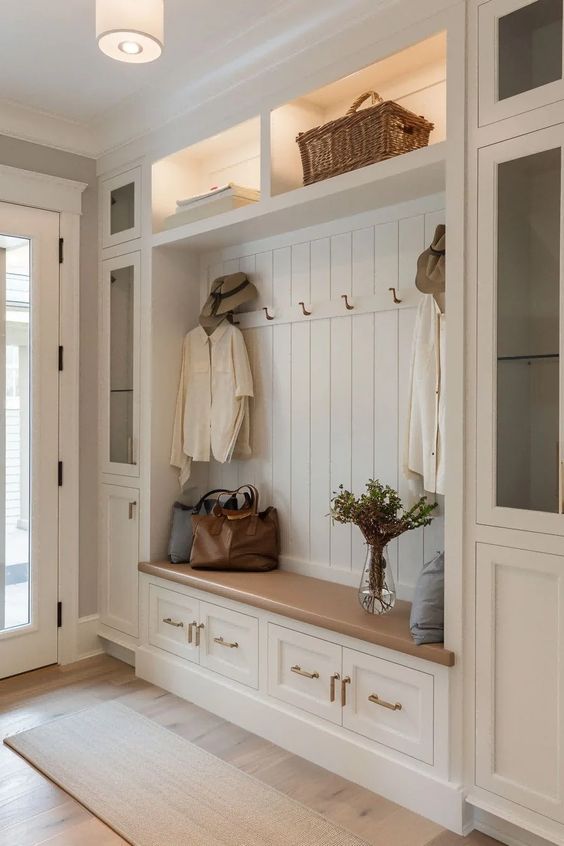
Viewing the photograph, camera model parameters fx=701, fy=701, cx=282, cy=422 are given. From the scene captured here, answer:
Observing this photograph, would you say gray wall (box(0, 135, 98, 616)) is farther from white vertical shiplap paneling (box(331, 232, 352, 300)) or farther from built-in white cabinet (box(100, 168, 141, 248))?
white vertical shiplap paneling (box(331, 232, 352, 300))

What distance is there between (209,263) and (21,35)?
1.24 m

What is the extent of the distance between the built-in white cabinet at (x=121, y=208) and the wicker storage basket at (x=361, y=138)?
1.10 metres

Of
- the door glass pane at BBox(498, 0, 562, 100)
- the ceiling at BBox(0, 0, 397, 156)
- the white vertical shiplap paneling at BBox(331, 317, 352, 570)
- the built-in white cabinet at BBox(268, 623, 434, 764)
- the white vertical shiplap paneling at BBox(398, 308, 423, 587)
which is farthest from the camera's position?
the white vertical shiplap paneling at BBox(331, 317, 352, 570)

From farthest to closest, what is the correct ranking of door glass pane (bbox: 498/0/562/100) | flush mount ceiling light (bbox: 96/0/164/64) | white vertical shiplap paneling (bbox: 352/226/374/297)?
white vertical shiplap paneling (bbox: 352/226/374/297) < door glass pane (bbox: 498/0/562/100) < flush mount ceiling light (bbox: 96/0/164/64)

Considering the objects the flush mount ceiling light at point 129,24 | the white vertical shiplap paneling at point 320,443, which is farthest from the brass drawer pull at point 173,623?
the flush mount ceiling light at point 129,24

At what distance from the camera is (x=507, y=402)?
6.61 feet

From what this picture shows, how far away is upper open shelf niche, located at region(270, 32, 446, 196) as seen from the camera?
2.50 m

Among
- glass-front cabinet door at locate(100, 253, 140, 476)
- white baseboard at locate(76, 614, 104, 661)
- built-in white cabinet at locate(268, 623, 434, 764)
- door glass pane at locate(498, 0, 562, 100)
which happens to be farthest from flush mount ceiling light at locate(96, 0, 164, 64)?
white baseboard at locate(76, 614, 104, 661)

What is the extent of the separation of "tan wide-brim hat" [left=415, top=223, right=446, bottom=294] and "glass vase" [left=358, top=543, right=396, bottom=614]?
912mm

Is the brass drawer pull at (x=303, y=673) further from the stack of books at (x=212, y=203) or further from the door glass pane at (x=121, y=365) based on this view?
the stack of books at (x=212, y=203)

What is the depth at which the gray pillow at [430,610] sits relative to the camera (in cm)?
218

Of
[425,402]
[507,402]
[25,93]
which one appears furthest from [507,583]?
[25,93]

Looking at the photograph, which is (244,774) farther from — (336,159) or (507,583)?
(336,159)

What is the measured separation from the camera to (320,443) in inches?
117
